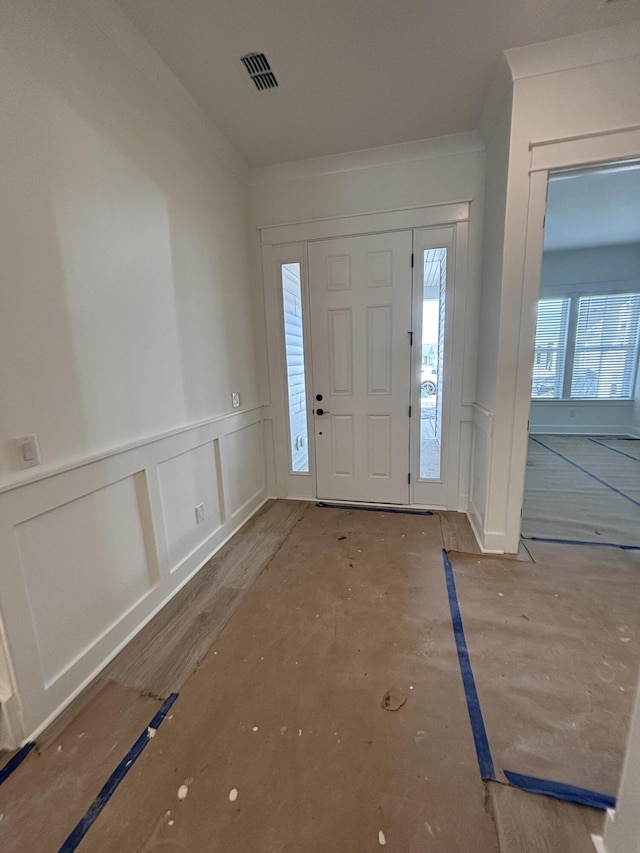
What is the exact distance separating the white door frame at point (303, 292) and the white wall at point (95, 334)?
0.74 metres

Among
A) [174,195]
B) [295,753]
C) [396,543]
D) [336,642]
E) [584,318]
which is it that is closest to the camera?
[295,753]

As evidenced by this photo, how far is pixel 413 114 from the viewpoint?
7.72 ft

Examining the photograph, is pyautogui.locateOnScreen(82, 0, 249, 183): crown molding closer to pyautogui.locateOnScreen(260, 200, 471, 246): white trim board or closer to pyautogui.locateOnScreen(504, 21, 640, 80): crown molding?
pyautogui.locateOnScreen(260, 200, 471, 246): white trim board

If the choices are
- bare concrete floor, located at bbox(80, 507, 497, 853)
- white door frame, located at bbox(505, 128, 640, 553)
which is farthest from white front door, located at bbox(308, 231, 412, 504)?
bare concrete floor, located at bbox(80, 507, 497, 853)

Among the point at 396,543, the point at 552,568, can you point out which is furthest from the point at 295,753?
the point at 552,568

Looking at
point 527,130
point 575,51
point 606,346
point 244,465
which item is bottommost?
point 244,465

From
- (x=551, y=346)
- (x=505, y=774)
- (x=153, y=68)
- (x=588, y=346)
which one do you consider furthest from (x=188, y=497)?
(x=588, y=346)

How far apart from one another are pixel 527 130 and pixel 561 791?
294 centimetres

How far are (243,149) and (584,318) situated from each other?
5946mm

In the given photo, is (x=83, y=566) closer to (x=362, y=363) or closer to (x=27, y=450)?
(x=27, y=450)

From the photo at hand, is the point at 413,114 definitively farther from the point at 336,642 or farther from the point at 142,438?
the point at 336,642

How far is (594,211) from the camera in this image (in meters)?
4.10

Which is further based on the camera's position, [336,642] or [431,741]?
[336,642]

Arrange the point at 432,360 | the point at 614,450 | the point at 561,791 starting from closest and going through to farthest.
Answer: the point at 561,791, the point at 432,360, the point at 614,450
